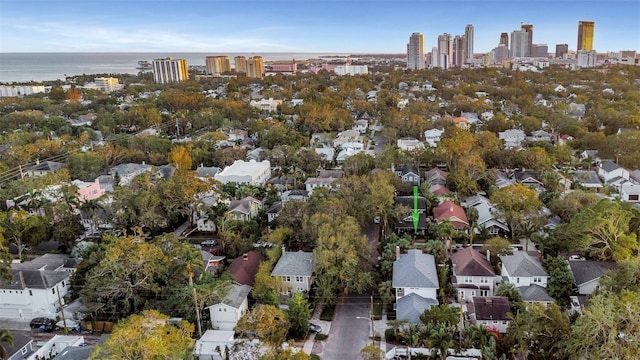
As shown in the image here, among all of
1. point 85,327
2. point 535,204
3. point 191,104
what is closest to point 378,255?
point 535,204

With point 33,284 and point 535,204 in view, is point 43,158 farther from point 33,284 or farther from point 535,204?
point 535,204

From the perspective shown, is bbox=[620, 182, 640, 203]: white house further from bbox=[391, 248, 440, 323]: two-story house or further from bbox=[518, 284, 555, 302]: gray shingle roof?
bbox=[391, 248, 440, 323]: two-story house

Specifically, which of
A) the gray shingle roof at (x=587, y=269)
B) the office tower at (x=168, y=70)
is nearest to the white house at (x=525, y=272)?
the gray shingle roof at (x=587, y=269)

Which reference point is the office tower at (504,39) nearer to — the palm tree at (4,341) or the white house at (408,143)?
the white house at (408,143)

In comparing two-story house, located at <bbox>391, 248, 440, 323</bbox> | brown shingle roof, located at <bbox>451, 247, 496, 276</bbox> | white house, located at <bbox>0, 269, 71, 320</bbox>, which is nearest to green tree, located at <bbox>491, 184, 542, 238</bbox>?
brown shingle roof, located at <bbox>451, 247, 496, 276</bbox>

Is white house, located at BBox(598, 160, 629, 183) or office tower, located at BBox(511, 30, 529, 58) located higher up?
office tower, located at BBox(511, 30, 529, 58)

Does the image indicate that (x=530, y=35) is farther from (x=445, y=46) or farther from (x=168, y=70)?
(x=168, y=70)
